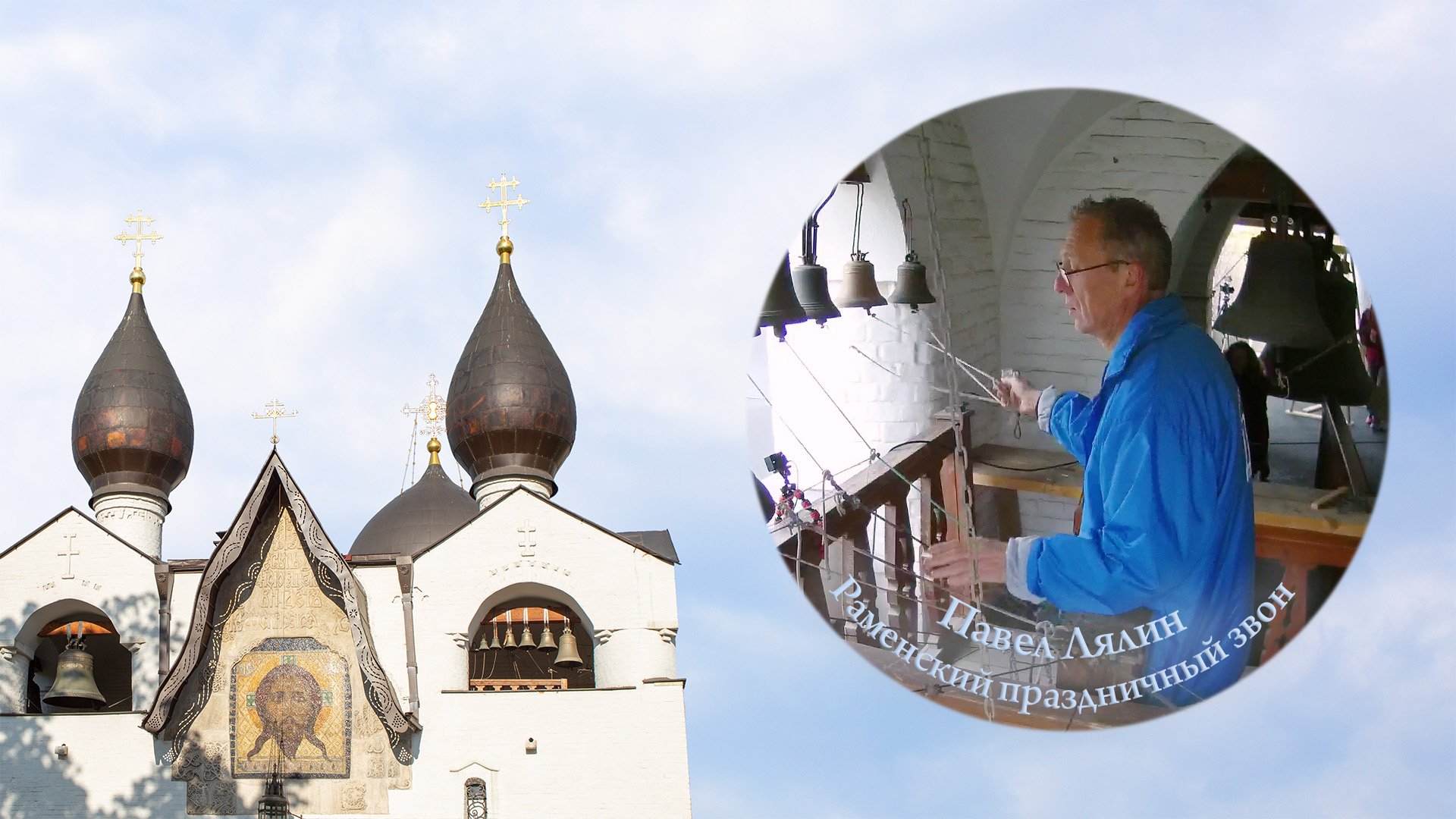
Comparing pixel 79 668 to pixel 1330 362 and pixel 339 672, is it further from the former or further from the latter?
pixel 1330 362

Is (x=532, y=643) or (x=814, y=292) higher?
(x=814, y=292)

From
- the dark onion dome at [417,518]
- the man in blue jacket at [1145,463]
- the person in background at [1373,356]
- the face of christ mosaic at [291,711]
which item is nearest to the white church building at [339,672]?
the face of christ mosaic at [291,711]

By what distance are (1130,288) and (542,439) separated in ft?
33.9

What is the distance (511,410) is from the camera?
20.8 m

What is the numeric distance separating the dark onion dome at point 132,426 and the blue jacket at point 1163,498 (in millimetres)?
12315

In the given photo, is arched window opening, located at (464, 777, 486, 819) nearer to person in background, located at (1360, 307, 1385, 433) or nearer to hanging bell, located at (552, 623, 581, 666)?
hanging bell, located at (552, 623, 581, 666)

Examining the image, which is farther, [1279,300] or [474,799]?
[474,799]

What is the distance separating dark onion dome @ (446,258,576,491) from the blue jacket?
33.4 ft

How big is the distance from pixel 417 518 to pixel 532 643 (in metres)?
5.06

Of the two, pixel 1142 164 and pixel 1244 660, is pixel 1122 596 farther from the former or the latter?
pixel 1142 164

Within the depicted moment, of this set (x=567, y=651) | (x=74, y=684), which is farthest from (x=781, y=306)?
(x=74, y=684)

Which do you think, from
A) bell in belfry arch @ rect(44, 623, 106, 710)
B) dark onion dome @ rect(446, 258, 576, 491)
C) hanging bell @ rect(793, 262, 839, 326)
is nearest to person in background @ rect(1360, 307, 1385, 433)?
hanging bell @ rect(793, 262, 839, 326)

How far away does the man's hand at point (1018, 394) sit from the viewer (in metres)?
11.1

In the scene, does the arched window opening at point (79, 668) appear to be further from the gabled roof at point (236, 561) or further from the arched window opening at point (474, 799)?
the arched window opening at point (474, 799)
